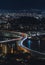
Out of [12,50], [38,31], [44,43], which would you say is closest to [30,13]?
[38,31]

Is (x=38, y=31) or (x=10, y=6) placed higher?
(x=10, y=6)

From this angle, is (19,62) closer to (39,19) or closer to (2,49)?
(2,49)

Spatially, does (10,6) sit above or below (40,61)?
above

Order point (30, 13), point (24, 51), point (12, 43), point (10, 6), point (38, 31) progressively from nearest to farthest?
point (24, 51) → point (12, 43) → point (38, 31) → point (10, 6) → point (30, 13)

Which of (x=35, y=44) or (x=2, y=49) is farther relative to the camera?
(x=35, y=44)

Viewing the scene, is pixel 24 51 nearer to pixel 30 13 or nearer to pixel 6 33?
pixel 6 33

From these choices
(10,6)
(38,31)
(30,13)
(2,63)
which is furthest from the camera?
(30,13)

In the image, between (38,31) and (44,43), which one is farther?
(38,31)

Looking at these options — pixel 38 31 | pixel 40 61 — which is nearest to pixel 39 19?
pixel 38 31

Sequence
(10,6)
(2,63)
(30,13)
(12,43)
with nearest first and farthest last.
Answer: (2,63) → (12,43) → (10,6) → (30,13)
